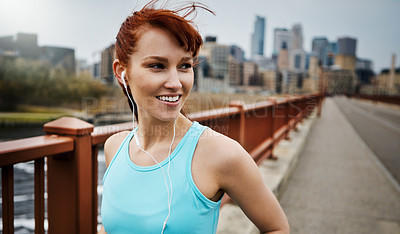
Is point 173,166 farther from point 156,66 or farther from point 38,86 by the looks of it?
point 38,86

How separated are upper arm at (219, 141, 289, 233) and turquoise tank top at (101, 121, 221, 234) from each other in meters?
0.11

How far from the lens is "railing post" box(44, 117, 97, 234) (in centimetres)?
158

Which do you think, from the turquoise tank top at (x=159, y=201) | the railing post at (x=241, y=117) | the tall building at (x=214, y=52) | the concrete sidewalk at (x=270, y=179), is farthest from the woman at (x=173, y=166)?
the railing post at (x=241, y=117)

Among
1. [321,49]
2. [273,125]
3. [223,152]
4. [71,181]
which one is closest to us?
[223,152]

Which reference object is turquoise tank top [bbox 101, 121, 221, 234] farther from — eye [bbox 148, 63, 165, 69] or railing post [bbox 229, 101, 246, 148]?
railing post [bbox 229, 101, 246, 148]

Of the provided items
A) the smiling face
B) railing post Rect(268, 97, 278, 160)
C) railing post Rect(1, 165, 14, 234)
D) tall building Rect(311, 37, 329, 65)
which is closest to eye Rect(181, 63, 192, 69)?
the smiling face

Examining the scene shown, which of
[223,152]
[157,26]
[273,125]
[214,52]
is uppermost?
[214,52]

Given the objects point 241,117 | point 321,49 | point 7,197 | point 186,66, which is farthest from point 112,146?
point 321,49

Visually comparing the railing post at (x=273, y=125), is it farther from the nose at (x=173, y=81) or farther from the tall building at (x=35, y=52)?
the tall building at (x=35, y=52)

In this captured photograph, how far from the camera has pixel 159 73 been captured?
1165 millimetres

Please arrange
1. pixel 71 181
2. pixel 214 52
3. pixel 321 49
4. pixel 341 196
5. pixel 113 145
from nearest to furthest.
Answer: pixel 113 145 < pixel 71 181 < pixel 214 52 < pixel 341 196 < pixel 321 49

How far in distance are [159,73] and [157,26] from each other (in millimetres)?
177

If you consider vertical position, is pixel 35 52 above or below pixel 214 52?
above

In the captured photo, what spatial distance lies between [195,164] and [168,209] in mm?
195
